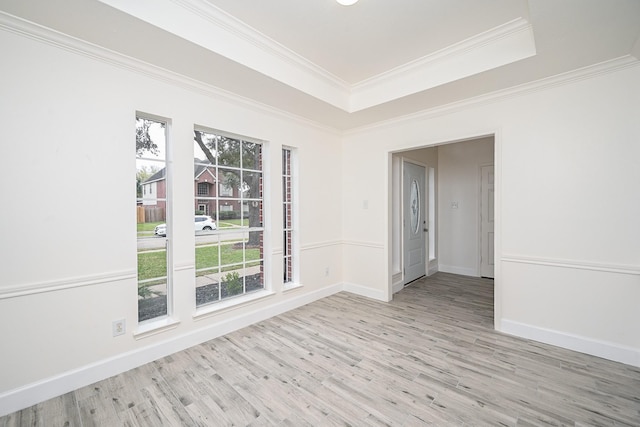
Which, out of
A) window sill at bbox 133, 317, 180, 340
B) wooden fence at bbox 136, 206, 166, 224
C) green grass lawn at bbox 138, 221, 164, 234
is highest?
wooden fence at bbox 136, 206, 166, 224

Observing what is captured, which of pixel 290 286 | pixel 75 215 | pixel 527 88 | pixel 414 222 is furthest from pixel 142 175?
pixel 414 222

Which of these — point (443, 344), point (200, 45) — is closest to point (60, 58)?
point (200, 45)

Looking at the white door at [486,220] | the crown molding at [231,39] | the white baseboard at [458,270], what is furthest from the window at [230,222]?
the white door at [486,220]

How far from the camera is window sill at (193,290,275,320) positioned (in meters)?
2.85

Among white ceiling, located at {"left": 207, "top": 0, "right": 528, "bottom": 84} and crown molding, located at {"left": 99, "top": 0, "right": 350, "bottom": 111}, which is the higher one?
white ceiling, located at {"left": 207, "top": 0, "right": 528, "bottom": 84}

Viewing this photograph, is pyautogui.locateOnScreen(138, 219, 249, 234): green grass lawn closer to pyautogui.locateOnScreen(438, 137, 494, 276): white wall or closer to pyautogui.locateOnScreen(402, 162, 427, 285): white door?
pyautogui.locateOnScreen(402, 162, 427, 285): white door

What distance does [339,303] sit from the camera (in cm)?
397

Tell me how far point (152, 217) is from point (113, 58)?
4.61ft

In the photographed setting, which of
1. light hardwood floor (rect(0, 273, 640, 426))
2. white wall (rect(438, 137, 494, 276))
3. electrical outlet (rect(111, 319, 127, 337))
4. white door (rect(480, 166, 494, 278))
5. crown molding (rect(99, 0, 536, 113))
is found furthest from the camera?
white wall (rect(438, 137, 494, 276))

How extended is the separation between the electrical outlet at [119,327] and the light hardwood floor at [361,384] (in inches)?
13.9

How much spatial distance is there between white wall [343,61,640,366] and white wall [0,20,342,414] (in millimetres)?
3366

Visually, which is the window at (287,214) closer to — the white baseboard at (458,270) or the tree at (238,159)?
the tree at (238,159)

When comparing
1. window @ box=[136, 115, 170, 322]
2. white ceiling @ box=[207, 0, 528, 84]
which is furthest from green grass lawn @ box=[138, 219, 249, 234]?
white ceiling @ box=[207, 0, 528, 84]

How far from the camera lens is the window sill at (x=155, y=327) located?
2.41 m
